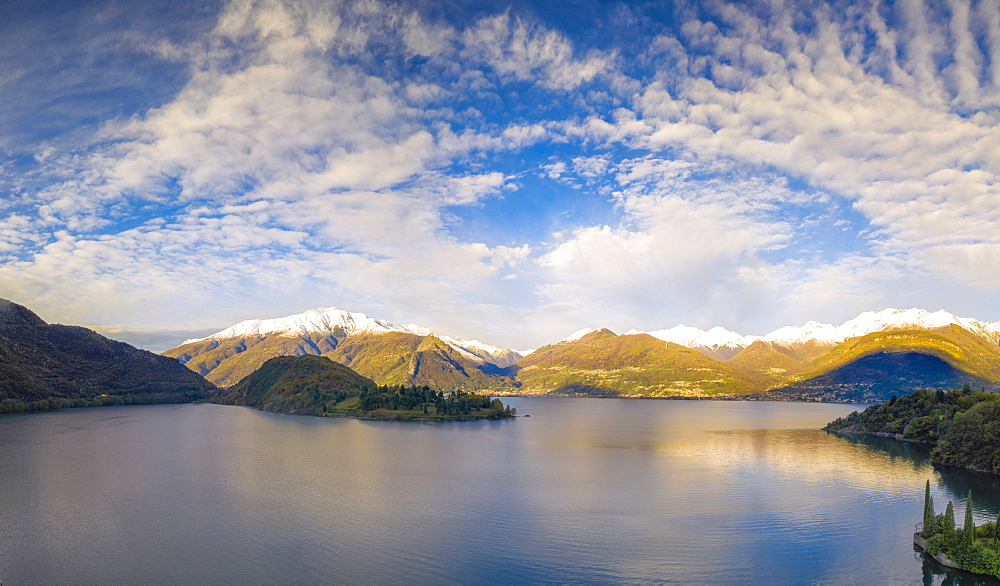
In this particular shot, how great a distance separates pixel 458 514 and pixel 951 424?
127m

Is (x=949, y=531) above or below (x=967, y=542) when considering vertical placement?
above

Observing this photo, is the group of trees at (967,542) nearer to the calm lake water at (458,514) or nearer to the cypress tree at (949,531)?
the cypress tree at (949,531)

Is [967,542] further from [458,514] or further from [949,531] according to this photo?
[458,514]

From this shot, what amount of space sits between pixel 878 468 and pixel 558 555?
333 feet

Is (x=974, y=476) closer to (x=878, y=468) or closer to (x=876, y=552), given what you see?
(x=878, y=468)

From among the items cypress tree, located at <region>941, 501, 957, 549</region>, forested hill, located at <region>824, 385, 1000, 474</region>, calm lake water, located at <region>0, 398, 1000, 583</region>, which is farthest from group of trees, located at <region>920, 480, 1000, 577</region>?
forested hill, located at <region>824, 385, 1000, 474</region>

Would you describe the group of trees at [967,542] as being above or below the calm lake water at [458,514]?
above

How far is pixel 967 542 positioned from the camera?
57.4 m

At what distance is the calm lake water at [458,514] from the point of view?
56.7 meters

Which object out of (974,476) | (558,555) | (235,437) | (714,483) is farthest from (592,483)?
(235,437)

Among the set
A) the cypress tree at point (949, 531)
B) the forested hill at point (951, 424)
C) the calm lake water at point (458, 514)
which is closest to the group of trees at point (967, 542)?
the cypress tree at point (949, 531)

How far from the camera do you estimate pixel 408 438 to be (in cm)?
17612

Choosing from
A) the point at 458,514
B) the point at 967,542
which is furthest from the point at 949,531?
the point at 458,514

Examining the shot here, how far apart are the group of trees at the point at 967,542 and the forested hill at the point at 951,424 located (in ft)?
219
